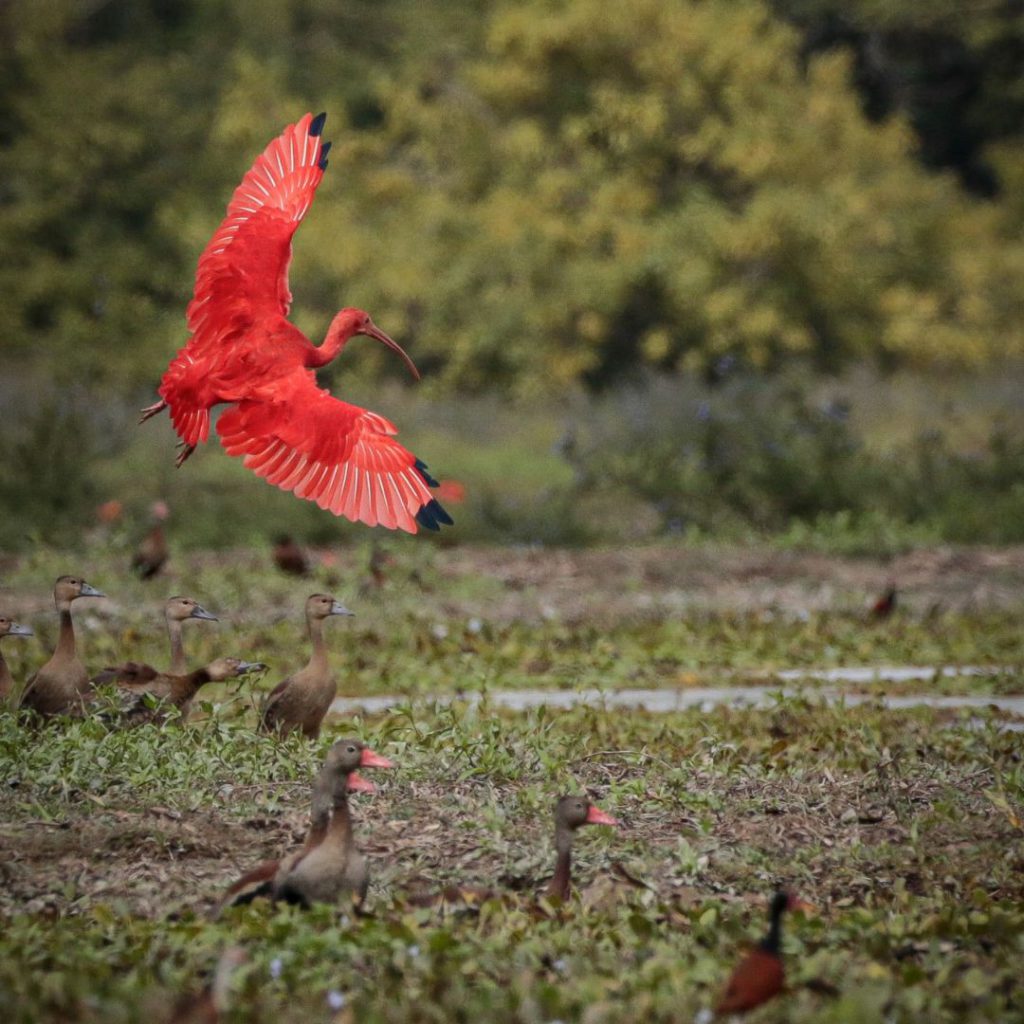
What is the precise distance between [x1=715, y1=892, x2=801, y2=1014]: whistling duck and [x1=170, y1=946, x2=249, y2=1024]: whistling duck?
1.36 metres

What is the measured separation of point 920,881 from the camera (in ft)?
21.4

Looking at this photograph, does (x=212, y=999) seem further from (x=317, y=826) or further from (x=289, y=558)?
(x=289, y=558)

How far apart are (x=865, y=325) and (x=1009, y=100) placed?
997 cm

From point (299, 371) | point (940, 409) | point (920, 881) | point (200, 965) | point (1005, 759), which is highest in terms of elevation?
point (940, 409)

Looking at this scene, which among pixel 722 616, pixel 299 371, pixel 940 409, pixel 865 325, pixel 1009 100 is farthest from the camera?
pixel 1009 100

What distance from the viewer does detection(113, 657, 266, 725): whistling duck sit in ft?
25.8

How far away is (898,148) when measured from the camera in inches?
1195

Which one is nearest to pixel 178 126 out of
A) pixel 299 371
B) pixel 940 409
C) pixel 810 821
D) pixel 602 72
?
pixel 602 72

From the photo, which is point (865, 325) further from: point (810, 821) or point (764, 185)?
point (810, 821)

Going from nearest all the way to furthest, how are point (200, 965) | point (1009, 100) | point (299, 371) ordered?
point (200, 965), point (299, 371), point (1009, 100)

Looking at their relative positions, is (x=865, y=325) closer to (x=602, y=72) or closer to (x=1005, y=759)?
(x=602, y=72)

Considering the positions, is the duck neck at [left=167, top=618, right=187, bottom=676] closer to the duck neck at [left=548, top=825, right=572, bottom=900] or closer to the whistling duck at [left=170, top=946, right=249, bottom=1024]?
the duck neck at [left=548, top=825, right=572, bottom=900]

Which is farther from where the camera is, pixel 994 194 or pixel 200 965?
pixel 994 194

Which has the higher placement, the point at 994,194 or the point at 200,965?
the point at 994,194
